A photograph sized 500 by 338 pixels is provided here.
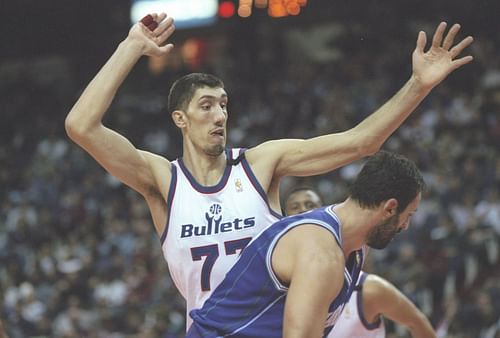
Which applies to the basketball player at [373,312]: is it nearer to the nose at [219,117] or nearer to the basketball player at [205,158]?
the basketball player at [205,158]

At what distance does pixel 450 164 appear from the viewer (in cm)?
1430

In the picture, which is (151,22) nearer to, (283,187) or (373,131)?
(373,131)

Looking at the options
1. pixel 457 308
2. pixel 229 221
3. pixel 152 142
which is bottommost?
pixel 457 308

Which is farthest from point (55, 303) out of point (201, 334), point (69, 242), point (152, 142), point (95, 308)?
point (201, 334)

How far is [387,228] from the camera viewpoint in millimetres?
4184

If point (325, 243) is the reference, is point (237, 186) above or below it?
above

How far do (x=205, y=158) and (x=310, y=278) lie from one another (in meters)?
1.69

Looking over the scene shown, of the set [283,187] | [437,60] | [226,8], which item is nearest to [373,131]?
[437,60]

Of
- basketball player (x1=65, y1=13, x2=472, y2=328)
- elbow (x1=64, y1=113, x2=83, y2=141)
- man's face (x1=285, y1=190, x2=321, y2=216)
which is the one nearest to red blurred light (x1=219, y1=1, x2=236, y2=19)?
man's face (x1=285, y1=190, x2=321, y2=216)

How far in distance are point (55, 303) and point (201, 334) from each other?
1174 cm

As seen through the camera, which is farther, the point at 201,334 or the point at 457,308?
the point at 457,308

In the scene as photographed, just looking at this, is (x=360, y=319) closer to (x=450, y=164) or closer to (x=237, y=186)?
(x=237, y=186)

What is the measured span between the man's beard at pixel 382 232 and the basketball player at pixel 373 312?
77.3 inches

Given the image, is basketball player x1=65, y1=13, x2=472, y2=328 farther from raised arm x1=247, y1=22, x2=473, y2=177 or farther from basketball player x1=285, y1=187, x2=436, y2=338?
basketball player x1=285, y1=187, x2=436, y2=338
